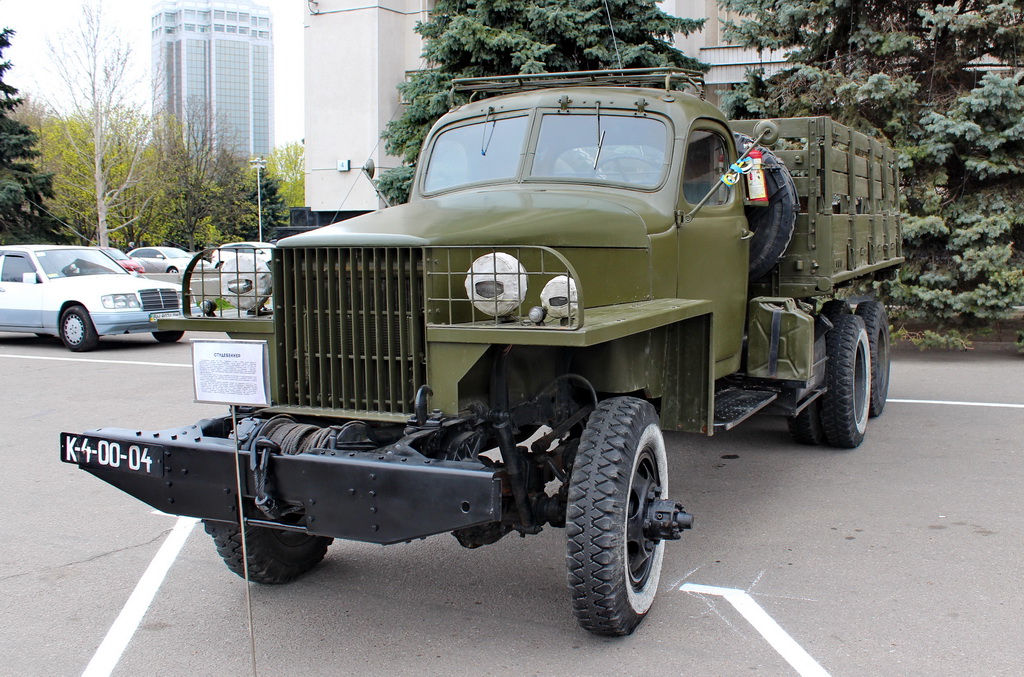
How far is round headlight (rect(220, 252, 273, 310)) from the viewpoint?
173 inches

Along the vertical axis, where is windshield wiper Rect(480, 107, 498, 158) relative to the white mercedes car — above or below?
above

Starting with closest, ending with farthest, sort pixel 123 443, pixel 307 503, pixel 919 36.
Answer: pixel 307 503
pixel 123 443
pixel 919 36

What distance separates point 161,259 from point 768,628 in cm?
3222

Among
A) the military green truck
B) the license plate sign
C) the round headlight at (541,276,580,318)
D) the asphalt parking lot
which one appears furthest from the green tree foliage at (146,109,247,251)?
the round headlight at (541,276,580,318)

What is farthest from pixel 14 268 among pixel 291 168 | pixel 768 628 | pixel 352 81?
pixel 291 168

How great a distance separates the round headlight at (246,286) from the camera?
14.5 ft

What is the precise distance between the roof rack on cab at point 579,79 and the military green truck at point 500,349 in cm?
3

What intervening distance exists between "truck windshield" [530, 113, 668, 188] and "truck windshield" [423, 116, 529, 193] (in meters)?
0.16

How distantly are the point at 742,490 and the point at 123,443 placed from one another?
12.9 feet

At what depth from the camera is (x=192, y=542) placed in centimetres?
548

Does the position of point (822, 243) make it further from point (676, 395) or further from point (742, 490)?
point (676, 395)

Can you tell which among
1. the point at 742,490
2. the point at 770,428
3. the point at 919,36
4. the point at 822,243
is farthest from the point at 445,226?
the point at 919,36

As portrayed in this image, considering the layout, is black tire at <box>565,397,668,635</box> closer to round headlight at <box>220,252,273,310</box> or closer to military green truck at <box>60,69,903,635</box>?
military green truck at <box>60,69,903,635</box>

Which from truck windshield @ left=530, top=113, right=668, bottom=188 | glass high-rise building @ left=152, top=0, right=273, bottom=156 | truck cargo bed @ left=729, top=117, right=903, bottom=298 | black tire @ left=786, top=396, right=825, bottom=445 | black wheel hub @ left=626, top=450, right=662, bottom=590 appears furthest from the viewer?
glass high-rise building @ left=152, top=0, right=273, bottom=156
